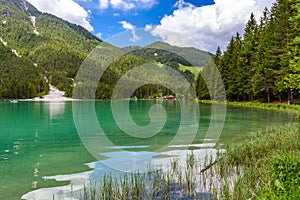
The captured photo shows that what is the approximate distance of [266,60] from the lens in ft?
148

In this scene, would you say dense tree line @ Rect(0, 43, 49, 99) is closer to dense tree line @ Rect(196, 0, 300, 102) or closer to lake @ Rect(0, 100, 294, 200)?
dense tree line @ Rect(196, 0, 300, 102)

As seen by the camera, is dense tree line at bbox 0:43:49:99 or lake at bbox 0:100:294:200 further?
dense tree line at bbox 0:43:49:99

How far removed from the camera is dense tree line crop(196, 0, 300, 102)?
37438 mm

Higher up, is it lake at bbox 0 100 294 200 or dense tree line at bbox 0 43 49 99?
dense tree line at bbox 0 43 49 99

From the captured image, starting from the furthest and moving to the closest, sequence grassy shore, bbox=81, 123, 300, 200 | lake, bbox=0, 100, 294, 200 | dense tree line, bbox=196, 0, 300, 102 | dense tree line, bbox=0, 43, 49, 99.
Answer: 1. dense tree line, bbox=0, 43, 49, 99
2. dense tree line, bbox=196, 0, 300, 102
3. lake, bbox=0, 100, 294, 200
4. grassy shore, bbox=81, 123, 300, 200

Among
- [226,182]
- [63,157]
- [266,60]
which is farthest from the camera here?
[266,60]

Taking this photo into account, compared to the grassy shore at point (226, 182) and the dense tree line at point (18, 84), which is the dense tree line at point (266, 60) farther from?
the dense tree line at point (18, 84)

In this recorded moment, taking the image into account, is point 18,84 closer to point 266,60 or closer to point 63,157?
point 266,60

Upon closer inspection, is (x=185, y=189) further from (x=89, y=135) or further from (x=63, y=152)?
(x=89, y=135)

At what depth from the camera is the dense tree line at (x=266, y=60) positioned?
1474 inches

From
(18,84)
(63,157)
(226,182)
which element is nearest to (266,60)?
(63,157)

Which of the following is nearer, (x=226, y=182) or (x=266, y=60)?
(x=226, y=182)

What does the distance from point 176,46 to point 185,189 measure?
1384 cm

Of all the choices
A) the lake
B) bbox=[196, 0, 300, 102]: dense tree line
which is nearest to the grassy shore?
the lake
